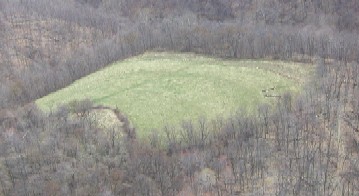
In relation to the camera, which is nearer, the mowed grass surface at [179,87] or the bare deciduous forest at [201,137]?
the bare deciduous forest at [201,137]

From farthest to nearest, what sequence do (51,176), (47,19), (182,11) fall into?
(182,11)
(47,19)
(51,176)

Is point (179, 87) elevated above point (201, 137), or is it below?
above

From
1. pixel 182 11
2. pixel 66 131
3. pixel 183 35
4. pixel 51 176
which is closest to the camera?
pixel 51 176

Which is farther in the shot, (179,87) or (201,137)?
(179,87)

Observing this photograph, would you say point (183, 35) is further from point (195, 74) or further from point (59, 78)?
point (59, 78)

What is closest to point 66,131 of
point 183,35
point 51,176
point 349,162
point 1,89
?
point 51,176
